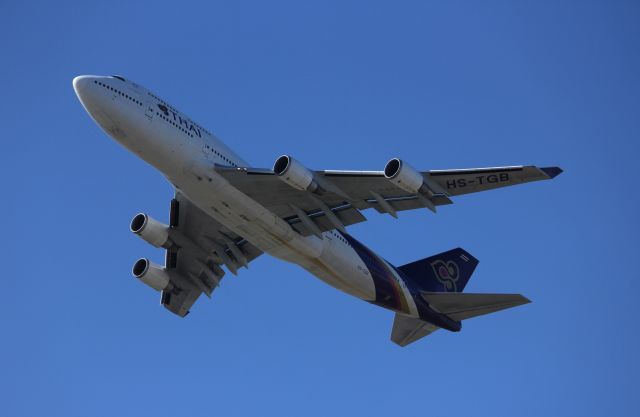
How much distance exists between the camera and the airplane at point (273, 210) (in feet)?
104

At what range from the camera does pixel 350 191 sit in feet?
109

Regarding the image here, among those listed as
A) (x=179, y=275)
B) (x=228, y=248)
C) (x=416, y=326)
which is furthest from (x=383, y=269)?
(x=179, y=275)

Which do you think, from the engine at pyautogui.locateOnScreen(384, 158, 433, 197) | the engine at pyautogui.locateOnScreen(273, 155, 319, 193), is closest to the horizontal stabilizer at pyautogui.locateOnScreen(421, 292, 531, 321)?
the engine at pyautogui.locateOnScreen(384, 158, 433, 197)

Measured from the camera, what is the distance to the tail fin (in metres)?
41.6

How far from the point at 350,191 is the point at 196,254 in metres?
10.0

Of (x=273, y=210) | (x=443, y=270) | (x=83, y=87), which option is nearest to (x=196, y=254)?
(x=273, y=210)

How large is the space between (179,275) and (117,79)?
37.8ft

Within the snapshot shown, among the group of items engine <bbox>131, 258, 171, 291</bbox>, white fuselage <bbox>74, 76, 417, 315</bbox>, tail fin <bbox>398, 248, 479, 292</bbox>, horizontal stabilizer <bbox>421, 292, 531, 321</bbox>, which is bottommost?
engine <bbox>131, 258, 171, 291</bbox>

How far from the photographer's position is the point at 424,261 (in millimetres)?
42094

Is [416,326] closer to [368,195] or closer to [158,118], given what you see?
[368,195]

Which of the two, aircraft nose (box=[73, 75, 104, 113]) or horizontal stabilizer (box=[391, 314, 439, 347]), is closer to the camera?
aircraft nose (box=[73, 75, 104, 113])

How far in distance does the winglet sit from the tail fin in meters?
12.7

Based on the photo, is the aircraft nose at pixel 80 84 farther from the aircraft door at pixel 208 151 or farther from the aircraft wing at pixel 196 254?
the aircraft wing at pixel 196 254

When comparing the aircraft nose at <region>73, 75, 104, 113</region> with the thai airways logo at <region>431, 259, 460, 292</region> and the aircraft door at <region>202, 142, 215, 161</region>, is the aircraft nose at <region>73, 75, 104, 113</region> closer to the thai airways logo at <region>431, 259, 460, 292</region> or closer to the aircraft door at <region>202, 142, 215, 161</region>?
the aircraft door at <region>202, 142, 215, 161</region>
